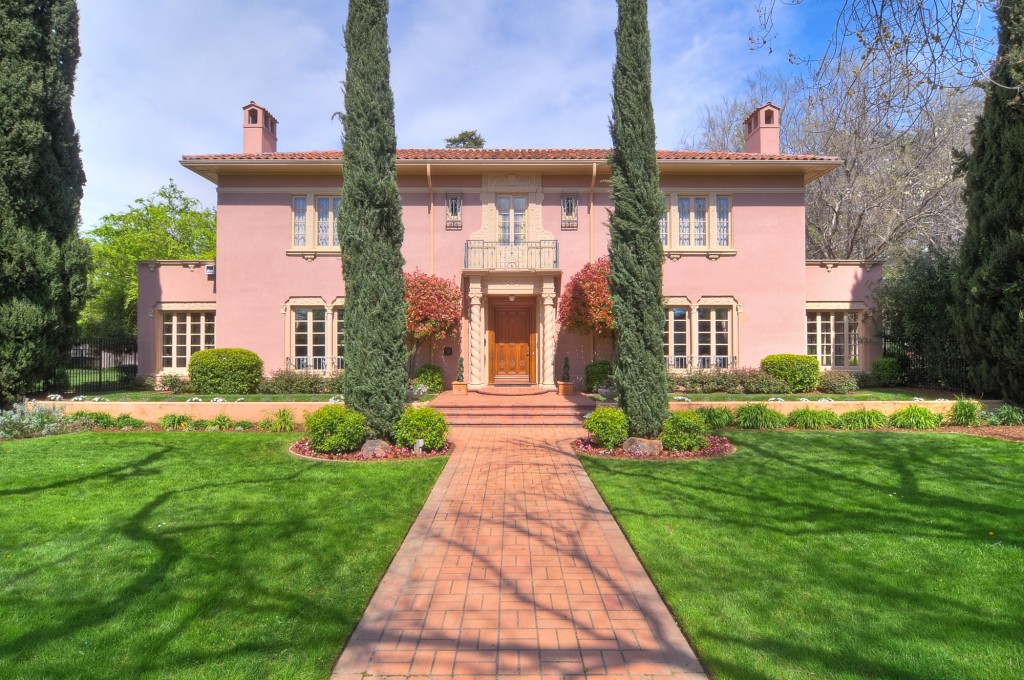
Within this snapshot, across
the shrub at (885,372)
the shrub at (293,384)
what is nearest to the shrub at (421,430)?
the shrub at (293,384)

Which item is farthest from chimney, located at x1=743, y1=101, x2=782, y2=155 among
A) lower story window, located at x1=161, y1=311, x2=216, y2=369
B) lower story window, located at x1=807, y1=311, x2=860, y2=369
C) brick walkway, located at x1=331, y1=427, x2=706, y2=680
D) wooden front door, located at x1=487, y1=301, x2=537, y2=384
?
lower story window, located at x1=161, y1=311, x2=216, y2=369

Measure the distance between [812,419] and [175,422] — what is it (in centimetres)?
1282

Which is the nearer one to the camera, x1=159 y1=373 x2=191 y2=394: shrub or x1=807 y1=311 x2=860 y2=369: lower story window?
x1=159 y1=373 x2=191 y2=394: shrub

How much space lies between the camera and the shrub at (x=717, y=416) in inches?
411

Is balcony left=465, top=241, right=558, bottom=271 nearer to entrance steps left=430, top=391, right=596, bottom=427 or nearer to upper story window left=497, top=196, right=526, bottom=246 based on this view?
upper story window left=497, top=196, right=526, bottom=246

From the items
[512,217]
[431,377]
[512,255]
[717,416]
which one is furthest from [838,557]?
[512,217]

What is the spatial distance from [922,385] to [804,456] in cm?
1029

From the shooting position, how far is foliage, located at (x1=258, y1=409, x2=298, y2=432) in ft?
34.3

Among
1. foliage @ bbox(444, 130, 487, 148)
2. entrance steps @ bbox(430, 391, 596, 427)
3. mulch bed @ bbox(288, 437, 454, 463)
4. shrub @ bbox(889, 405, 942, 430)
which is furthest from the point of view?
foliage @ bbox(444, 130, 487, 148)

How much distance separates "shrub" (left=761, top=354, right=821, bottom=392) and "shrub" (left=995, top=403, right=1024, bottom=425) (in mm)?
4580

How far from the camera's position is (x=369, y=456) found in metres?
8.41

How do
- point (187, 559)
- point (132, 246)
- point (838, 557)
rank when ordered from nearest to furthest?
point (187, 559) < point (838, 557) < point (132, 246)

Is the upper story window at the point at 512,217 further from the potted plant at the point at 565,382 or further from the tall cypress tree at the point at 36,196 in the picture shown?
the tall cypress tree at the point at 36,196

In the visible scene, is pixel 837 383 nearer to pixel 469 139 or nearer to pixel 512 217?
pixel 512 217
